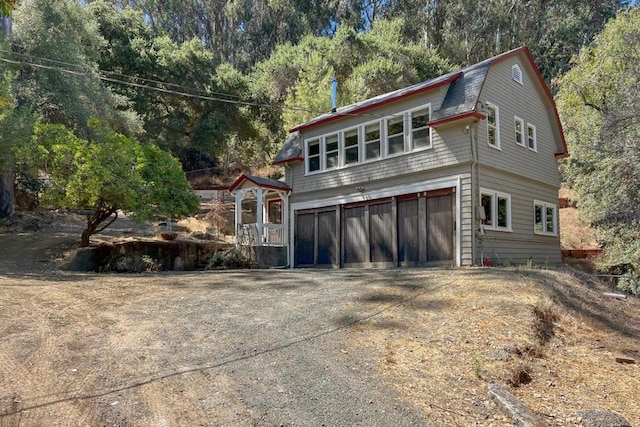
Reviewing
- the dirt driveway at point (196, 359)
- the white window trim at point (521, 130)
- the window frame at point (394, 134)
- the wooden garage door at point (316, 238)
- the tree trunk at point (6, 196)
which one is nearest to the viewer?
the dirt driveway at point (196, 359)

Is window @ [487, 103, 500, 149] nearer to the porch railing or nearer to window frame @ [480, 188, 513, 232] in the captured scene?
window frame @ [480, 188, 513, 232]

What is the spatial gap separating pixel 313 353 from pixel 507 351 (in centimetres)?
225

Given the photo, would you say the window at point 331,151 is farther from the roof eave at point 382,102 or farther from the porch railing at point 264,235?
the porch railing at point 264,235

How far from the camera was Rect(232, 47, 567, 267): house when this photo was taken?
41.7ft

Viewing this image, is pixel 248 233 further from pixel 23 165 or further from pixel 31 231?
pixel 31 231

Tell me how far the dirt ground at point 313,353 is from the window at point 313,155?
7978 mm

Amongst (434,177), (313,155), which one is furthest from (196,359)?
(313,155)

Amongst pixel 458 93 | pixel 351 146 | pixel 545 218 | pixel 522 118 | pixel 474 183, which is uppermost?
pixel 458 93

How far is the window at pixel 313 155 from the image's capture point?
54.1 ft

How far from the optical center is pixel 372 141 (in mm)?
14891

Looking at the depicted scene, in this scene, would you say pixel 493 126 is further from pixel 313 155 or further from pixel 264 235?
pixel 264 235

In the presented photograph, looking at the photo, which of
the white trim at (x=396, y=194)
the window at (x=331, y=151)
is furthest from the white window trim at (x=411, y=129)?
the window at (x=331, y=151)

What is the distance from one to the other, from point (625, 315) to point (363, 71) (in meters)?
19.6

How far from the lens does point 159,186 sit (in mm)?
14156
